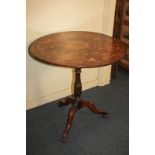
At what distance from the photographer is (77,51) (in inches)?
66.9

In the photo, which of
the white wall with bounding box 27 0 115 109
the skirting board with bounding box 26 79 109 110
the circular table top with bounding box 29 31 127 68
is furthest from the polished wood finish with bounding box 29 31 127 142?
the skirting board with bounding box 26 79 109 110

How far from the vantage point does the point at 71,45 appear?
1824 millimetres

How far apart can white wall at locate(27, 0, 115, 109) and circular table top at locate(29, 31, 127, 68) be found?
137 mm

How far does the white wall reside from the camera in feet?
6.65

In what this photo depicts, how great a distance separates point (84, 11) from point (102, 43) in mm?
600

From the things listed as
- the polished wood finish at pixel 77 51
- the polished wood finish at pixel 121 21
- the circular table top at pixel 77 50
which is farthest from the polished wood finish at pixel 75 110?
the polished wood finish at pixel 121 21

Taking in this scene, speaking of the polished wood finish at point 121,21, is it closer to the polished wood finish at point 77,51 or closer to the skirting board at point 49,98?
the skirting board at point 49,98

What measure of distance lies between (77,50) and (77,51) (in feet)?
0.07

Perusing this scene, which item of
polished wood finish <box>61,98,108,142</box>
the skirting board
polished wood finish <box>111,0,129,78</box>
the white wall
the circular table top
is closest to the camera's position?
the circular table top

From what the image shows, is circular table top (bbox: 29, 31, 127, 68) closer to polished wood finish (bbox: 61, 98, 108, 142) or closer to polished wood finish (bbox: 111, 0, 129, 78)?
polished wood finish (bbox: 61, 98, 108, 142)

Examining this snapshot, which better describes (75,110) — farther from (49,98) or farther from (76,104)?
(49,98)
